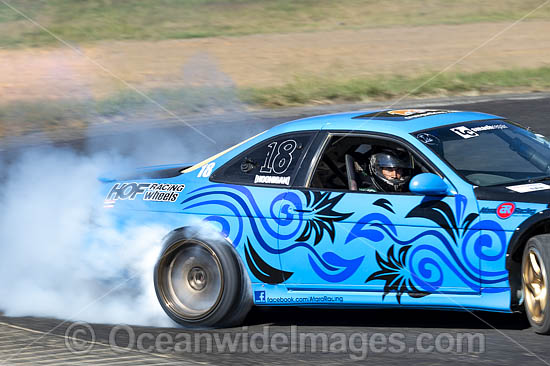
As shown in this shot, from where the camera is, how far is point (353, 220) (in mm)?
6387

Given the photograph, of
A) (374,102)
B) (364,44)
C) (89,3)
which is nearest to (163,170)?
(374,102)

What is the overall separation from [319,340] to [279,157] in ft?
4.34

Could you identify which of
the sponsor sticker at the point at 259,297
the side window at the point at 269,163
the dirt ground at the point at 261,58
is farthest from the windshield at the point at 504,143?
the dirt ground at the point at 261,58

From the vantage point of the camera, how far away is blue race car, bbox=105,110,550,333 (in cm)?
600

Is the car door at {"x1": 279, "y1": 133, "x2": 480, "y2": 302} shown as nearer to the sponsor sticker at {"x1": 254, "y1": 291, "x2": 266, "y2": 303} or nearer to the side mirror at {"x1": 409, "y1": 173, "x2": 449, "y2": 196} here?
the side mirror at {"x1": 409, "y1": 173, "x2": 449, "y2": 196}

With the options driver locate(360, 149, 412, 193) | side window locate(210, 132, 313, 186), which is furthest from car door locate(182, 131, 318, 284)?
driver locate(360, 149, 412, 193)

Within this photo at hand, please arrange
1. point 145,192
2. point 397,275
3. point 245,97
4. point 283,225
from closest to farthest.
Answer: point 397,275 → point 283,225 → point 145,192 → point 245,97

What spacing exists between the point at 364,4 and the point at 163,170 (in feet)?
114

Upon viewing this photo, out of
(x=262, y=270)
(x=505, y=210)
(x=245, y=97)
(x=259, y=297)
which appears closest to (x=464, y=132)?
(x=505, y=210)

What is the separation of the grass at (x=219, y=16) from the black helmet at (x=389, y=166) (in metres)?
24.9

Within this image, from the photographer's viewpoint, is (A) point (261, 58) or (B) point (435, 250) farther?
(A) point (261, 58)

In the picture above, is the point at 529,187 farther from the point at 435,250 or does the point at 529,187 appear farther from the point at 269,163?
the point at 269,163

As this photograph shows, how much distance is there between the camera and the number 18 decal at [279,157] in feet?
22.5

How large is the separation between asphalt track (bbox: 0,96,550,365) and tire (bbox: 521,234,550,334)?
13 cm
